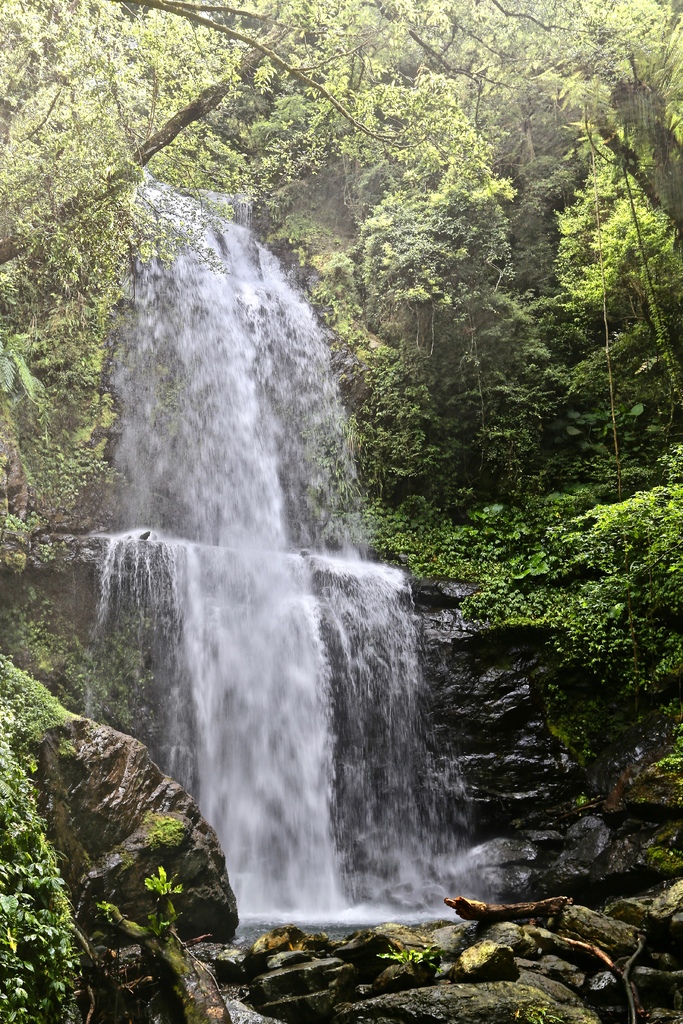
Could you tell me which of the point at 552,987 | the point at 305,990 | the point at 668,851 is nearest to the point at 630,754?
the point at 668,851

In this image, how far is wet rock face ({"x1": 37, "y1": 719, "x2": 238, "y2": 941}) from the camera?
18.7 feet

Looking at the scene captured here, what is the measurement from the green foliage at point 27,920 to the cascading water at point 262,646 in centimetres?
402

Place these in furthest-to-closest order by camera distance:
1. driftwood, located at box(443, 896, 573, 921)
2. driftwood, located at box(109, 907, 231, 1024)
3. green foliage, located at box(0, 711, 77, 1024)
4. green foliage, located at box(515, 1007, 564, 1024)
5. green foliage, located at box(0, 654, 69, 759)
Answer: green foliage, located at box(0, 654, 69, 759) < driftwood, located at box(443, 896, 573, 921) < driftwood, located at box(109, 907, 231, 1024) < green foliage, located at box(515, 1007, 564, 1024) < green foliage, located at box(0, 711, 77, 1024)

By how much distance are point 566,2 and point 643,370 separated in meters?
7.06

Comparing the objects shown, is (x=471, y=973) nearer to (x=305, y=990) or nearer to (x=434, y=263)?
(x=305, y=990)

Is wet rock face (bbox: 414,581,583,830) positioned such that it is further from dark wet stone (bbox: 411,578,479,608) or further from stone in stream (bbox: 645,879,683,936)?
stone in stream (bbox: 645,879,683,936)

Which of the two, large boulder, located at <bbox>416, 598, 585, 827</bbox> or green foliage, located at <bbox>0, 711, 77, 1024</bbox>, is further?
large boulder, located at <bbox>416, 598, 585, 827</bbox>

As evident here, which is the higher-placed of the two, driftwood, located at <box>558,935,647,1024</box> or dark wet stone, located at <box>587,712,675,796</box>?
dark wet stone, located at <box>587,712,675,796</box>

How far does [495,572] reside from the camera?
10.8 metres

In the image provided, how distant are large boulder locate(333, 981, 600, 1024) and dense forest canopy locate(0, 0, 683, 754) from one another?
517cm

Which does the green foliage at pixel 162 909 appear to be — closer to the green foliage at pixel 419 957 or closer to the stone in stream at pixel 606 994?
the green foliage at pixel 419 957

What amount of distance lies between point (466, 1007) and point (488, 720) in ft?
17.3

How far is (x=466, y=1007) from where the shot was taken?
13.2 feet

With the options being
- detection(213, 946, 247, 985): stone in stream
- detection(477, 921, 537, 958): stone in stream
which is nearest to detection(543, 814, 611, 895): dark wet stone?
detection(477, 921, 537, 958): stone in stream
